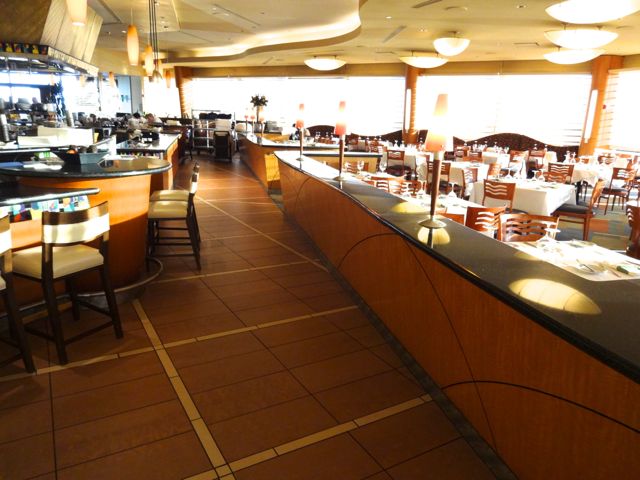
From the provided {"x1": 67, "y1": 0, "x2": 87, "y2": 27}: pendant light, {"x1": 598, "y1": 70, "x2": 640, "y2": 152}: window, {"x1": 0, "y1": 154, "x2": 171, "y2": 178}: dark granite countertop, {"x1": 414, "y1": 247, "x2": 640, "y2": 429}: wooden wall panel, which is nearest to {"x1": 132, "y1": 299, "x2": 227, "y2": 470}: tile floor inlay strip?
{"x1": 0, "y1": 154, "x2": 171, "y2": 178}: dark granite countertop

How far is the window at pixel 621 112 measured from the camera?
12.1m

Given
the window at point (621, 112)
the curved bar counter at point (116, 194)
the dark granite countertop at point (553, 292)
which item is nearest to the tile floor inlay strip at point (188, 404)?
the curved bar counter at point (116, 194)

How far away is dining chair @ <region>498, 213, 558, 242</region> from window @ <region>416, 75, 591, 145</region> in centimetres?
981

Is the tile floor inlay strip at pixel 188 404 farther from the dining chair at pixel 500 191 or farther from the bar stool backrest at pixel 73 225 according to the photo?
the dining chair at pixel 500 191

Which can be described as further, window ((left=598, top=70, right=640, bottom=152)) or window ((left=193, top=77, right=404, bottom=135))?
window ((left=193, top=77, right=404, bottom=135))

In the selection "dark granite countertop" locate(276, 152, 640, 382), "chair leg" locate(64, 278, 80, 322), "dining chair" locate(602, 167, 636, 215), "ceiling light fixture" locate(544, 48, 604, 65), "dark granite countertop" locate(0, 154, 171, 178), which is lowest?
→ "chair leg" locate(64, 278, 80, 322)

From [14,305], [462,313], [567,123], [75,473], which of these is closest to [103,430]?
[75,473]

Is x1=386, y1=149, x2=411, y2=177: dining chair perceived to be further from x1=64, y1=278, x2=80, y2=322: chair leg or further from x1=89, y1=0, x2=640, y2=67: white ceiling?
x1=64, y1=278, x2=80, y2=322: chair leg

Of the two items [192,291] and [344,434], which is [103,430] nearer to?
[344,434]

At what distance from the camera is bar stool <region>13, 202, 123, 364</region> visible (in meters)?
2.75

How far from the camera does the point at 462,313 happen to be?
7.36 ft

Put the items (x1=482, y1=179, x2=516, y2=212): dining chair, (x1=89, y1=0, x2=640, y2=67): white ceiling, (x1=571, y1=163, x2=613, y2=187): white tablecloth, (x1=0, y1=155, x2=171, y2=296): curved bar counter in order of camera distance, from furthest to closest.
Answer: (x1=571, y1=163, x2=613, y2=187): white tablecloth → (x1=89, y1=0, x2=640, y2=67): white ceiling → (x1=482, y1=179, x2=516, y2=212): dining chair → (x1=0, y1=155, x2=171, y2=296): curved bar counter

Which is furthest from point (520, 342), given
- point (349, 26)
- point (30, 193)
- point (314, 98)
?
point (314, 98)

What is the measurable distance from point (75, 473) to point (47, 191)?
2.03 m
